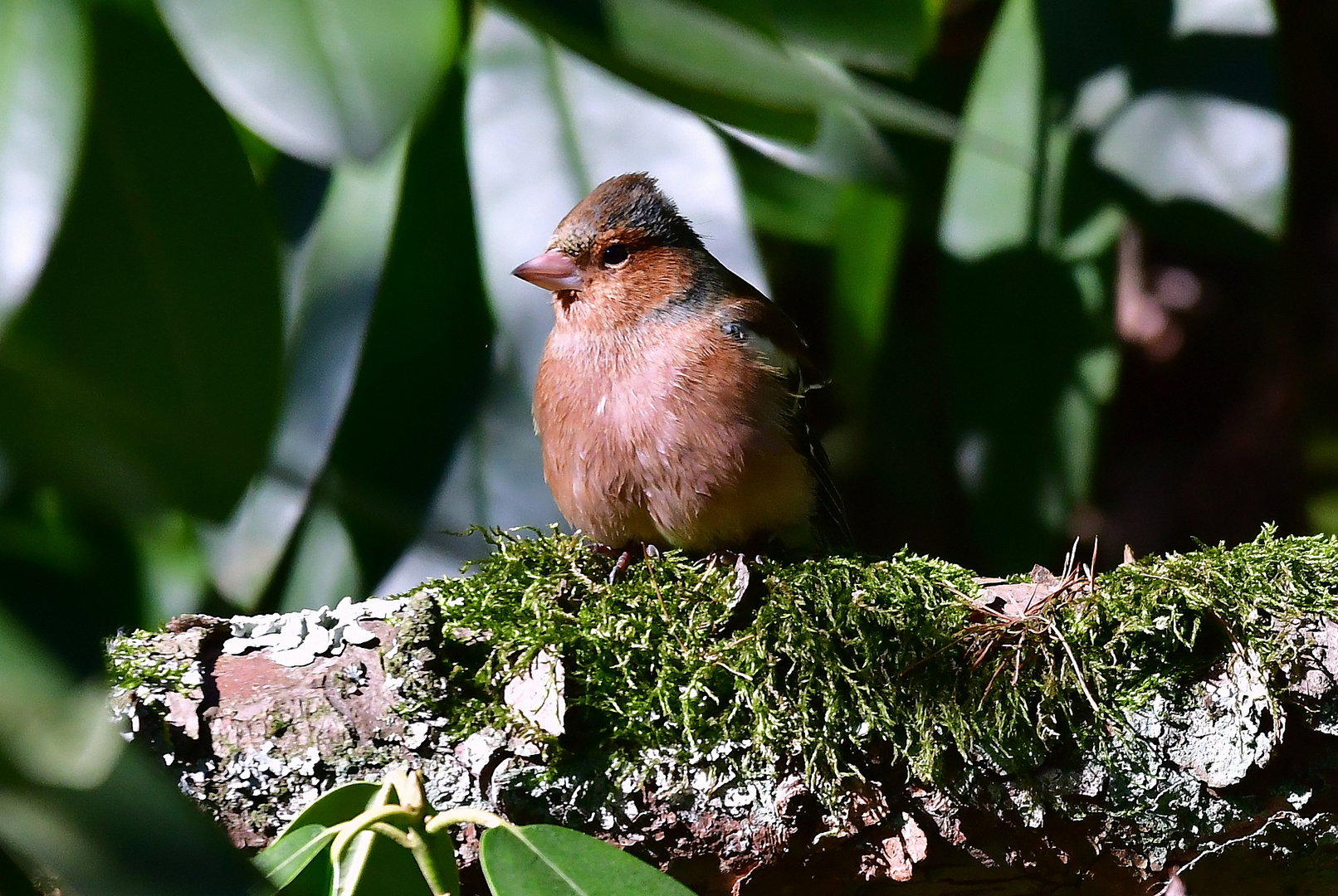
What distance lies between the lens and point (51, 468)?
1.00 metres

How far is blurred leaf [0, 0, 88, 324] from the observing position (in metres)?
1.55

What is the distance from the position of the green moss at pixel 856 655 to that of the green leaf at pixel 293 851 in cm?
40

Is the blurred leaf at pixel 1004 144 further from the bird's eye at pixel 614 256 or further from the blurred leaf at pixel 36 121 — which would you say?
the blurred leaf at pixel 36 121

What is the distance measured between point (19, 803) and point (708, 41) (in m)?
1.46

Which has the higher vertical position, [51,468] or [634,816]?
[51,468]

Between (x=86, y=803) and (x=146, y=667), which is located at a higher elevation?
(x=86, y=803)

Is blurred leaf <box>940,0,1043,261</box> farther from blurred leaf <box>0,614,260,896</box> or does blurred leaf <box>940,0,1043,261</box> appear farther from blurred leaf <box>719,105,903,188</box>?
blurred leaf <box>0,614,260,896</box>

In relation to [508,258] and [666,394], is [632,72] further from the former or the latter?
[508,258]

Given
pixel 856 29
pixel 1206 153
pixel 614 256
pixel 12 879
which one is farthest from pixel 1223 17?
pixel 12 879

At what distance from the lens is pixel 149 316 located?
4.96ft

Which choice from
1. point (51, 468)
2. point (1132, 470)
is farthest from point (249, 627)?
point (1132, 470)

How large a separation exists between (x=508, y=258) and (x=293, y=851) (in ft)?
7.16

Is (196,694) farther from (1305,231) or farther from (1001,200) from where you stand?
(1305,231)

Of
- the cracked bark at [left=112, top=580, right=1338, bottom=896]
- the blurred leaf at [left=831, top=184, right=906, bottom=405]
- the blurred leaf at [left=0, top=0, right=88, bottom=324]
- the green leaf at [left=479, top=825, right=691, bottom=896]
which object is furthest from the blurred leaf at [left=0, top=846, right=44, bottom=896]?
the blurred leaf at [left=831, top=184, right=906, bottom=405]
